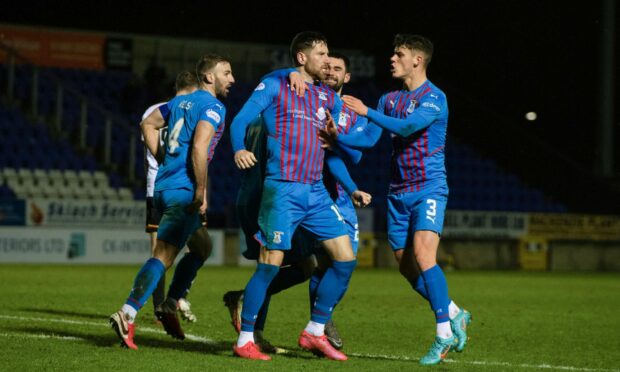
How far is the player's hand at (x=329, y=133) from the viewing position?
7.01 meters

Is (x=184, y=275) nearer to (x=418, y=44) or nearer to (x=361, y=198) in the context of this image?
(x=361, y=198)

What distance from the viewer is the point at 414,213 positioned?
721cm

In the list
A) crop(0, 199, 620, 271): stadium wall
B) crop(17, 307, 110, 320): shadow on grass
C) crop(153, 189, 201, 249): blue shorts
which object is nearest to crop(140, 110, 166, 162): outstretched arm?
crop(153, 189, 201, 249): blue shorts

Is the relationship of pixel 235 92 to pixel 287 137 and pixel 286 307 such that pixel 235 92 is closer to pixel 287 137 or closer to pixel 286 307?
pixel 286 307

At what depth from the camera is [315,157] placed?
6992 mm

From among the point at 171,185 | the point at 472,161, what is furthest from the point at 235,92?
the point at 171,185

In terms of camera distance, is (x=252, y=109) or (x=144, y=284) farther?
(x=144, y=284)

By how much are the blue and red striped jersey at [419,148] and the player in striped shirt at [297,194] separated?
57 centimetres

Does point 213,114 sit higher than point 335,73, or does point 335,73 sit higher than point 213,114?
point 335,73

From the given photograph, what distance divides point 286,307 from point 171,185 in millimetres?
4095

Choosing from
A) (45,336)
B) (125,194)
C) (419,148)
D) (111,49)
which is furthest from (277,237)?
(111,49)

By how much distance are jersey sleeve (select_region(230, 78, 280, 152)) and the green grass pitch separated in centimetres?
140

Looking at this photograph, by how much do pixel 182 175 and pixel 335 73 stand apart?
174 centimetres

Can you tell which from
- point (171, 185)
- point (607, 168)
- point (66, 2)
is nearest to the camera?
point (171, 185)
